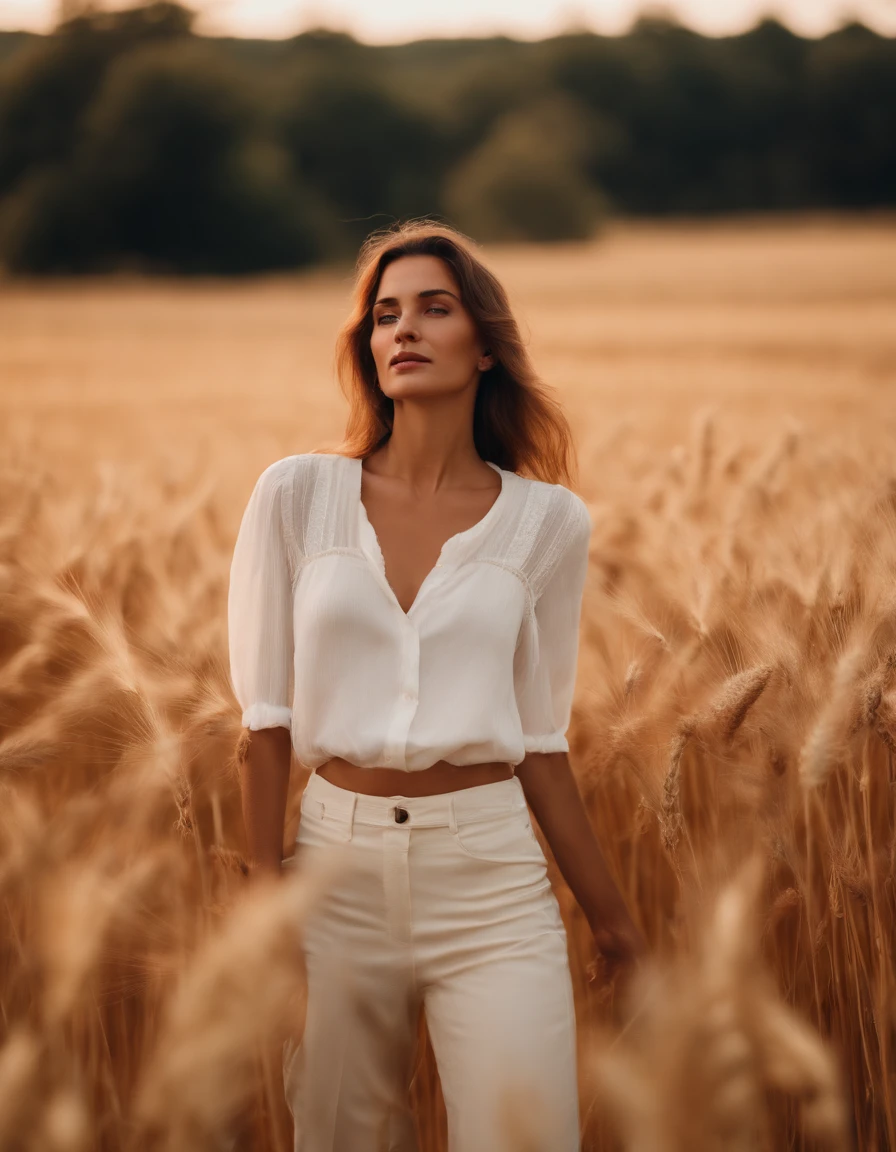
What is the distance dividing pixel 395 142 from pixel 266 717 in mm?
29137

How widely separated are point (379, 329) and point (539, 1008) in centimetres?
109

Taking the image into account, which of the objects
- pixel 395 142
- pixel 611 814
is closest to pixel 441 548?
pixel 611 814

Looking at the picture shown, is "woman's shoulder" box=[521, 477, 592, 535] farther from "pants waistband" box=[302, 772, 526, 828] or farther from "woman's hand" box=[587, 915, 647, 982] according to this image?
"woman's hand" box=[587, 915, 647, 982]

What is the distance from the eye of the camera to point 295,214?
80.5ft

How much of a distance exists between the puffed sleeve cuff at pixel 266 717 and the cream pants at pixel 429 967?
6.0 inches

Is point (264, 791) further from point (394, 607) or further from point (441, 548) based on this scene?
point (441, 548)

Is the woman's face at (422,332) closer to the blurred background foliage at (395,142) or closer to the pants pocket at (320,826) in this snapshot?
the pants pocket at (320,826)

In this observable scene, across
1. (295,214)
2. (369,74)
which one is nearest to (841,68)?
(295,214)

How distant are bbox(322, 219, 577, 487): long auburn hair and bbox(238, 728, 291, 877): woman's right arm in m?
0.53

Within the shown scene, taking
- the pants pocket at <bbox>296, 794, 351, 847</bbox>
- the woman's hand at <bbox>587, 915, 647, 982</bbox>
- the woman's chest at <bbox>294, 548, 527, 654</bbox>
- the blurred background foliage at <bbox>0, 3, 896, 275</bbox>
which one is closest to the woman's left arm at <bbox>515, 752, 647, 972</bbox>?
the woman's hand at <bbox>587, 915, 647, 982</bbox>

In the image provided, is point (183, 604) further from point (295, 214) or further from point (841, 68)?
point (295, 214)

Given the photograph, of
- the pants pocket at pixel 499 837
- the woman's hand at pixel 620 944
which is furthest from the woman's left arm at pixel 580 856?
the pants pocket at pixel 499 837

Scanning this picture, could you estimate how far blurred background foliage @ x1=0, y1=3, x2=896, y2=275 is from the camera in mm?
18734

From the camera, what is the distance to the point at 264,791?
1706 millimetres
